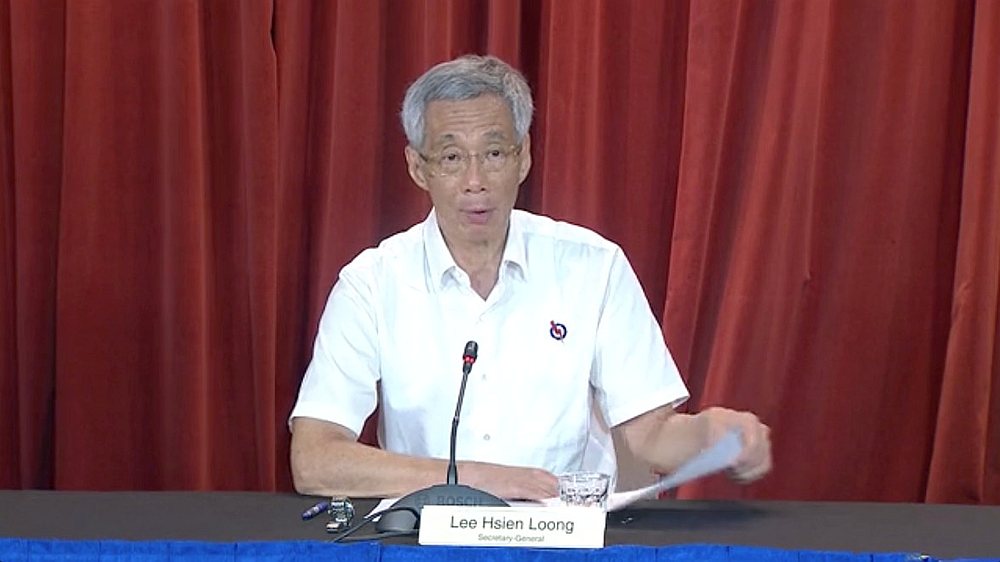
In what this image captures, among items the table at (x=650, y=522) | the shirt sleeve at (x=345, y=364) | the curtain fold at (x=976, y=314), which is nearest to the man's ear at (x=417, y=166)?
the shirt sleeve at (x=345, y=364)

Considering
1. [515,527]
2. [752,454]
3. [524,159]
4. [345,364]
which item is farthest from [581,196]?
[515,527]

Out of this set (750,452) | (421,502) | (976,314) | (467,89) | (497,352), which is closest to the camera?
(421,502)

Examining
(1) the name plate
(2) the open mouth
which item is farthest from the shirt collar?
(1) the name plate

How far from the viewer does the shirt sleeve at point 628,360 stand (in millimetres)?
2449

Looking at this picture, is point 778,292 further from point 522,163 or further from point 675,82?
point 522,163

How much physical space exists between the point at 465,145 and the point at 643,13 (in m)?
0.94

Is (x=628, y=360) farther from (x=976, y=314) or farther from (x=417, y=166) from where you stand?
(x=976, y=314)

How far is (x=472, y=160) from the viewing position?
2.37m

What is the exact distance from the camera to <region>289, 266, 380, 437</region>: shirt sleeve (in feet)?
7.81

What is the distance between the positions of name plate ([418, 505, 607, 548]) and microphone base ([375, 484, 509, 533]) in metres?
0.05

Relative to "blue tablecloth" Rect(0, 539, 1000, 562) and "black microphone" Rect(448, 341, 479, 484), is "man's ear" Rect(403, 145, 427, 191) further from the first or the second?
"blue tablecloth" Rect(0, 539, 1000, 562)

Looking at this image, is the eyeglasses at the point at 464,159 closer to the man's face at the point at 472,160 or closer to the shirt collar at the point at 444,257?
the man's face at the point at 472,160

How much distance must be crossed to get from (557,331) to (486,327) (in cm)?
13

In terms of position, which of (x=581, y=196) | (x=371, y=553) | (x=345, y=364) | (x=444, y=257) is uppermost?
(x=581, y=196)
